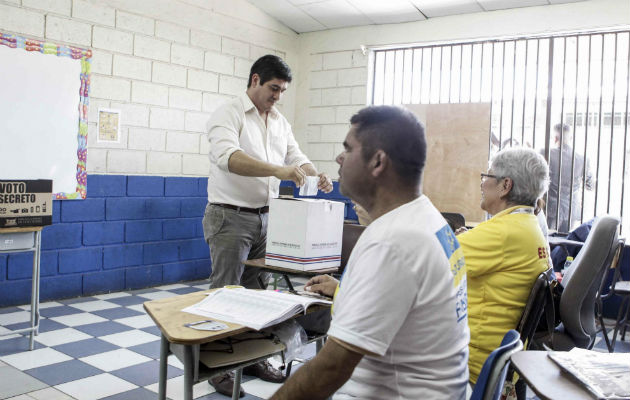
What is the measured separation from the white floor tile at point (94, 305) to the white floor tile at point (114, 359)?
3.38 ft

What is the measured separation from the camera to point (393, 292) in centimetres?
102

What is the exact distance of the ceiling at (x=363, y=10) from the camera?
5016mm

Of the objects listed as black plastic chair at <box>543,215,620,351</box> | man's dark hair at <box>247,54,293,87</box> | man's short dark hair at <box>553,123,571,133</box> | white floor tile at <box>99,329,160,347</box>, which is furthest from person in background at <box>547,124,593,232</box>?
white floor tile at <box>99,329,160,347</box>

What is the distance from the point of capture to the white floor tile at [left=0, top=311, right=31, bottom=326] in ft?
12.3

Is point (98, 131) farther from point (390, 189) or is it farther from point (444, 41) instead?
point (390, 189)

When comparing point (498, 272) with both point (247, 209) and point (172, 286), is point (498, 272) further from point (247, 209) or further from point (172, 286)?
point (172, 286)

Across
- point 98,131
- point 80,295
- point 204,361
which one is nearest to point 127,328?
point 80,295

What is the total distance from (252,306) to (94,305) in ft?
10.2

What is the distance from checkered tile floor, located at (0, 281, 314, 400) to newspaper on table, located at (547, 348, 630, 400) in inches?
71.2

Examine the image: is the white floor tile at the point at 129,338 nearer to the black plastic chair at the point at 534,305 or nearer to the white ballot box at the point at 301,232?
the white ballot box at the point at 301,232

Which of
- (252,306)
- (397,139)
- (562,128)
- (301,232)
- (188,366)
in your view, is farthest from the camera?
(562,128)

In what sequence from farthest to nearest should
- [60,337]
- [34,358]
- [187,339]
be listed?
[60,337] < [34,358] < [187,339]

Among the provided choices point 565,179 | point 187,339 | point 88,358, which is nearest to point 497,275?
point 187,339

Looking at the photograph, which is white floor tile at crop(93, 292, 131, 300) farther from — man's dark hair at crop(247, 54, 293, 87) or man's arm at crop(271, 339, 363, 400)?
man's arm at crop(271, 339, 363, 400)
